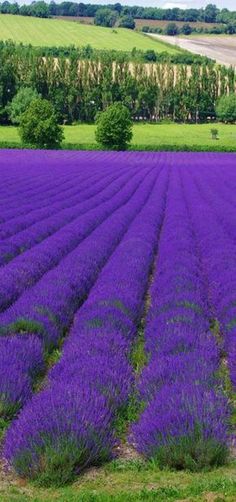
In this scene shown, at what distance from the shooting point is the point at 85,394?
5.64m

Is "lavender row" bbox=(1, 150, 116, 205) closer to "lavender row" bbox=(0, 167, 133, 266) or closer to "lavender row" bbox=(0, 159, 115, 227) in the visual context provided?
"lavender row" bbox=(0, 159, 115, 227)

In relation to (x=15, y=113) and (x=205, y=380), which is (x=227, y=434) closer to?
(x=205, y=380)

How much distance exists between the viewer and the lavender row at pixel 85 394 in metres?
4.88

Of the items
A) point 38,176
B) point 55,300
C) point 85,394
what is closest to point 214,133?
point 38,176

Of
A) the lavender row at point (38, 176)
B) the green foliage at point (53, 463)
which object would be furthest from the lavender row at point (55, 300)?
the lavender row at point (38, 176)

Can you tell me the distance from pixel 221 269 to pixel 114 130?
65.4 m

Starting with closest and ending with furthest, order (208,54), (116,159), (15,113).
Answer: (116,159) < (15,113) < (208,54)

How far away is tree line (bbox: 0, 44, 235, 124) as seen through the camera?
103688 mm

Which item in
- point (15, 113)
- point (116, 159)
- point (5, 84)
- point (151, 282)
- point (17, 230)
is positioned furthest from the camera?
point (5, 84)

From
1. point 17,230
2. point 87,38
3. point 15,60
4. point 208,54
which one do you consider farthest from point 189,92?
point 17,230

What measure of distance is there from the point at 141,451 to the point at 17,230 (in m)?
12.6

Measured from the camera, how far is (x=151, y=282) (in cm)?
1292

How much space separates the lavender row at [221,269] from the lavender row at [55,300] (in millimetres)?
2041

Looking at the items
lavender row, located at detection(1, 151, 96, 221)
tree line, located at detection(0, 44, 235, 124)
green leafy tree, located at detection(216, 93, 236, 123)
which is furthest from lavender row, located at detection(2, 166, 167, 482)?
green leafy tree, located at detection(216, 93, 236, 123)
